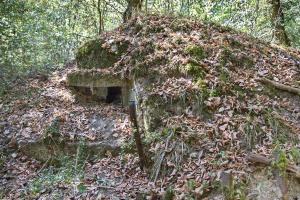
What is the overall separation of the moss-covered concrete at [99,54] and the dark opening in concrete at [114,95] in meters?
0.54

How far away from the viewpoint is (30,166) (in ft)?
23.5

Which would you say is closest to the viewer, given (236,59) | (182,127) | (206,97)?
(182,127)

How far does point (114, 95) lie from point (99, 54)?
0.98 metres

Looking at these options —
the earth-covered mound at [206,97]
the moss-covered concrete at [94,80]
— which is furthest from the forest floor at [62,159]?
the earth-covered mound at [206,97]

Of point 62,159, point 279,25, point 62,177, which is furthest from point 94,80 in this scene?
point 279,25

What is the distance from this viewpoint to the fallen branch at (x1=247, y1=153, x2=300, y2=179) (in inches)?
181

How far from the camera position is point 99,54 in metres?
8.14

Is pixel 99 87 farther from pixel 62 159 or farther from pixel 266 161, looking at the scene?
pixel 266 161

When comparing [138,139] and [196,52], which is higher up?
[196,52]

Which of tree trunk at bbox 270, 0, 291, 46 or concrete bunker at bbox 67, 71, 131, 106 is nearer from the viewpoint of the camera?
concrete bunker at bbox 67, 71, 131, 106

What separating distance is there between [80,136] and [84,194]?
157cm

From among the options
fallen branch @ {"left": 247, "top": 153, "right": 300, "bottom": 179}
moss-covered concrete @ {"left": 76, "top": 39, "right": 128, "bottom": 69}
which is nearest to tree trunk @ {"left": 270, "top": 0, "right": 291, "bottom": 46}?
moss-covered concrete @ {"left": 76, "top": 39, "right": 128, "bottom": 69}

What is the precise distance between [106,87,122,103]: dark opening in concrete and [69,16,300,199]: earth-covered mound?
1.68 feet

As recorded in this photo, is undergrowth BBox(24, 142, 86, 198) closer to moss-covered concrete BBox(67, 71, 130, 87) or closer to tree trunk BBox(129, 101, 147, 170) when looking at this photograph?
tree trunk BBox(129, 101, 147, 170)
